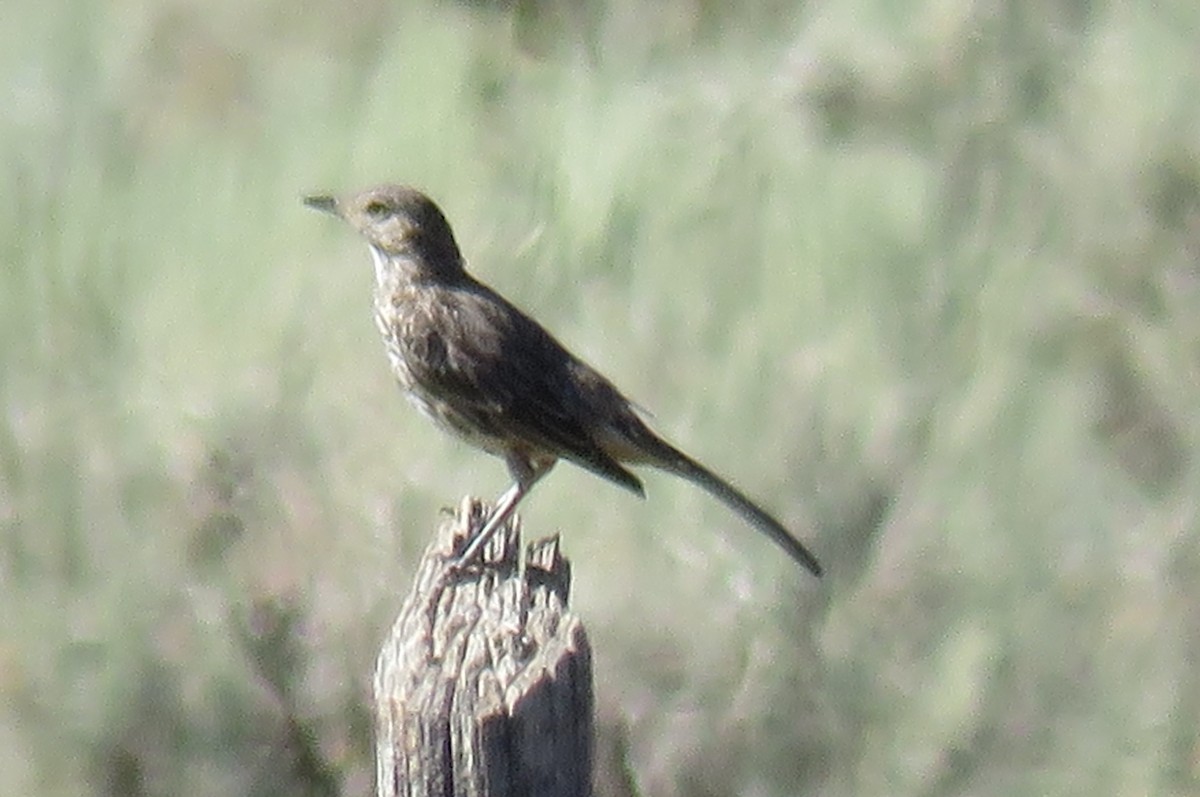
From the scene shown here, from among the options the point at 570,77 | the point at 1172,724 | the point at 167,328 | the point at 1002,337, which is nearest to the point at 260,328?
the point at 167,328

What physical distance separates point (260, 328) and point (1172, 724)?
3.22 metres

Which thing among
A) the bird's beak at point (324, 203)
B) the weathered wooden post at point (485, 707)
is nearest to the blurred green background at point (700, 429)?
the bird's beak at point (324, 203)

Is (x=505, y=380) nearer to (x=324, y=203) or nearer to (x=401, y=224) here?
(x=401, y=224)

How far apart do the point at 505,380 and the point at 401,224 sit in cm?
57

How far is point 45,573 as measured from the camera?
8.33 m

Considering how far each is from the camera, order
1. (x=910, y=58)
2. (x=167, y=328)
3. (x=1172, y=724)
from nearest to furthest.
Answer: (x=1172, y=724) < (x=167, y=328) < (x=910, y=58)

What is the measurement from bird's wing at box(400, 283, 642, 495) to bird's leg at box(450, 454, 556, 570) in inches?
3.7

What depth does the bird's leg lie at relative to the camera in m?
5.86

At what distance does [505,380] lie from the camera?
270 inches

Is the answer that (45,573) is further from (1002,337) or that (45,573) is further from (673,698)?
(1002,337)

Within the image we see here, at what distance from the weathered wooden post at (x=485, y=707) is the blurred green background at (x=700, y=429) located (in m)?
3.58

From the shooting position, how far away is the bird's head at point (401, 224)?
7.05 meters

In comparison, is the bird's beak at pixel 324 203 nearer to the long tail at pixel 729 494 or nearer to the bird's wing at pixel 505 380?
the bird's wing at pixel 505 380

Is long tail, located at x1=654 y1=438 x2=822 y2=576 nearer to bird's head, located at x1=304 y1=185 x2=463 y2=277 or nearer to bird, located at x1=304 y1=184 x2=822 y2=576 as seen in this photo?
bird, located at x1=304 y1=184 x2=822 y2=576
